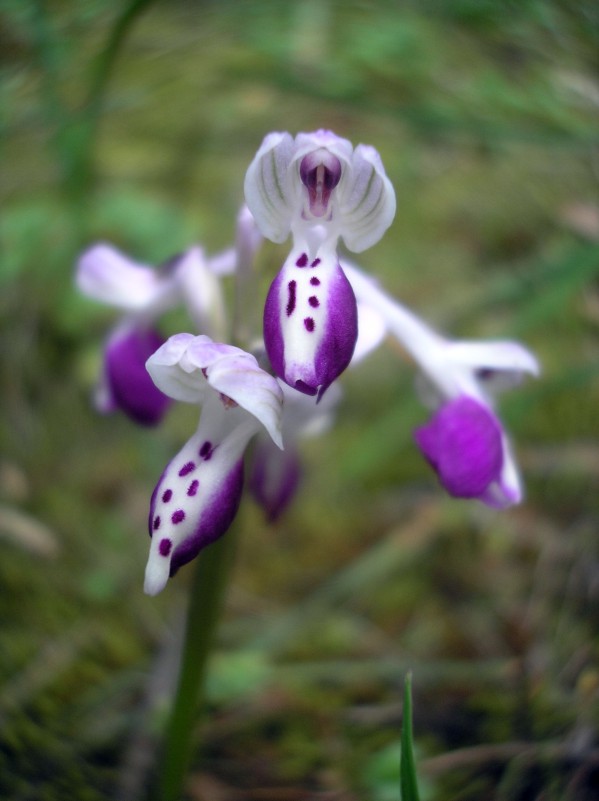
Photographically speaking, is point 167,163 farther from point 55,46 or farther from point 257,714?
point 257,714

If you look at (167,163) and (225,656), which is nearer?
(225,656)

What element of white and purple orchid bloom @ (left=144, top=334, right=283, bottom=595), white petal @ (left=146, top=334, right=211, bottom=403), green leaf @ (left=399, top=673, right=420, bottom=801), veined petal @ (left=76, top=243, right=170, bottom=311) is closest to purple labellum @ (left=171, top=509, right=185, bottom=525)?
white and purple orchid bloom @ (left=144, top=334, right=283, bottom=595)

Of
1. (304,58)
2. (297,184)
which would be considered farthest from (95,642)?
(304,58)

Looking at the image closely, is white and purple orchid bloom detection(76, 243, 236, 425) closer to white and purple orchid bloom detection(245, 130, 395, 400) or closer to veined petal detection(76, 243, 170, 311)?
veined petal detection(76, 243, 170, 311)

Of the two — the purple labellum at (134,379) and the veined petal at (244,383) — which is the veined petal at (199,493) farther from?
the purple labellum at (134,379)

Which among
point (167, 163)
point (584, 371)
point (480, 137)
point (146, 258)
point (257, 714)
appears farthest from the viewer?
point (167, 163)

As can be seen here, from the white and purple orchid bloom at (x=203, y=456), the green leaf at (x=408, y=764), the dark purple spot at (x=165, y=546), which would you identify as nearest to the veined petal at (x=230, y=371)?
the white and purple orchid bloom at (x=203, y=456)
